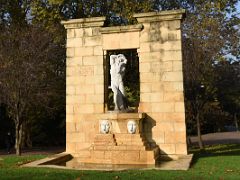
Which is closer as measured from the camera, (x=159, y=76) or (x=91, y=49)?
(x=159, y=76)

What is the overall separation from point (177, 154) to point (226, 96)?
29.3 metres

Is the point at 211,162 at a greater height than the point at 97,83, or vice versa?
the point at 97,83

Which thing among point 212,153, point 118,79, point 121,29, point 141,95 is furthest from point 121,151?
point 212,153

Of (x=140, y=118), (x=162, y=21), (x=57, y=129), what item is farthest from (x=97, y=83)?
(x=57, y=129)

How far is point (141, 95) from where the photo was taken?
12789 millimetres

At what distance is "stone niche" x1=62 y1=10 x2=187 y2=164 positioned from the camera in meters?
11.8

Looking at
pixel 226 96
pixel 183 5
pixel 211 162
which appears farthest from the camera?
pixel 226 96

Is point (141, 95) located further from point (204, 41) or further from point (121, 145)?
point (204, 41)

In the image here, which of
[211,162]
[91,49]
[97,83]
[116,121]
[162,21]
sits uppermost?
[162,21]

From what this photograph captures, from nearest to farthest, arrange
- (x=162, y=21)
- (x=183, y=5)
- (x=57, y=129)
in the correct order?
1. (x=162, y=21)
2. (x=183, y=5)
3. (x=57, y=129)

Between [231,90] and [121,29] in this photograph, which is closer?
[121,29]

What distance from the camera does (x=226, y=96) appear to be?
39.6 metres

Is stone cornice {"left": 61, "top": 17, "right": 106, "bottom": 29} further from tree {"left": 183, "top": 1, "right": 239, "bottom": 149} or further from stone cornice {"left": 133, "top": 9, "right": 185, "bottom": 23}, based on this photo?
tree {"left": 183, "top": 1, "right": 239, "bottom": 149}

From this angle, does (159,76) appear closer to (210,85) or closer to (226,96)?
(210,85)
